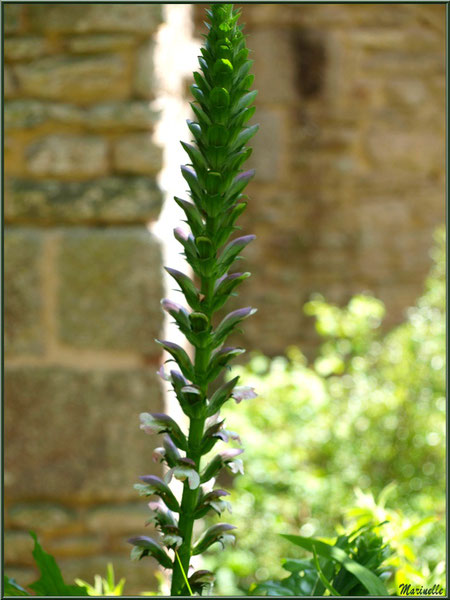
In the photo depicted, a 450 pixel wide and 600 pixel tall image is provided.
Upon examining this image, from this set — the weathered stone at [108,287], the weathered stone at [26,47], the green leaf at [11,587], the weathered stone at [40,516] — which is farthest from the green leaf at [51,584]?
the weathered stone at [26,47]

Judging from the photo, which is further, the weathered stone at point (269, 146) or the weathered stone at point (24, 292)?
the weathered stone at point (269, 146)

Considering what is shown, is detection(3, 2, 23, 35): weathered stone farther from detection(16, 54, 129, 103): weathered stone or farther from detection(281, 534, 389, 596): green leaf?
detection(281, 534, 389, 596): green leaf

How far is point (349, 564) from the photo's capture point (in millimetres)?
606

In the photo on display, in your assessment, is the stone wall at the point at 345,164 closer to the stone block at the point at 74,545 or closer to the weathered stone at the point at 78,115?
the weathered stone at the point at 78,115

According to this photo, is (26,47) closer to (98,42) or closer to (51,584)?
(98,42)

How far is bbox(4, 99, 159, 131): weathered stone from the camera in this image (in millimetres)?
2162

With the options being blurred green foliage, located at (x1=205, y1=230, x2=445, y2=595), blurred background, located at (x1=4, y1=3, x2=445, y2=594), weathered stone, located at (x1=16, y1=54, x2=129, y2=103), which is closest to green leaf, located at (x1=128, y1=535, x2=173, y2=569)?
blurred background, located at (x1=4, y1=3, x2=445, y2=594)

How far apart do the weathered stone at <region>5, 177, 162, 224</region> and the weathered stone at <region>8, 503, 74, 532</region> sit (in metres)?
0.87

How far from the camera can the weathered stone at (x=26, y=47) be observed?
2160mm

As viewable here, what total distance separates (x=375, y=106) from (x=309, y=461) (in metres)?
2.66

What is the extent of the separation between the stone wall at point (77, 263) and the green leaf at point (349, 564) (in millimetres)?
1553

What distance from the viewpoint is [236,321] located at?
1.91 feet

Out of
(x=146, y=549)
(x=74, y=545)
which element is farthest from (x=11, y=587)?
(x=74, y=545)

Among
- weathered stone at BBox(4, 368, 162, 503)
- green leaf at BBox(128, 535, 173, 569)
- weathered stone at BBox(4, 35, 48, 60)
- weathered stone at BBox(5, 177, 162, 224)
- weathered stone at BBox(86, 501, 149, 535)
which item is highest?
weathered stone at BBox(4, 35, 48, 60)
